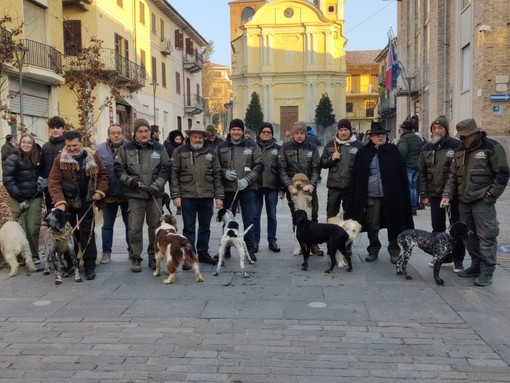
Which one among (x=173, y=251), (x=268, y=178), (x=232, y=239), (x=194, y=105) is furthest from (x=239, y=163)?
(x=194, y=105)

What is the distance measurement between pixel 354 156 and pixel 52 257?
433cm

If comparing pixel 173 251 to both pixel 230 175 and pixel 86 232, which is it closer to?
pixel 86 232

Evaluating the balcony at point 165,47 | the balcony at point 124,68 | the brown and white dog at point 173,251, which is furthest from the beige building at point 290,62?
the brown and white dog at point 173,251

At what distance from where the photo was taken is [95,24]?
25312 mm

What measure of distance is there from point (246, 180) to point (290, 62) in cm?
4897

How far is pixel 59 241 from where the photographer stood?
20.6 feet

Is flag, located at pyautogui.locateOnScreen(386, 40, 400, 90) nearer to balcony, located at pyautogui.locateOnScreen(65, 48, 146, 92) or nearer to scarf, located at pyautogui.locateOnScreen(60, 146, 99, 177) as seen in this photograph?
balcony, located at pyautogui.locateOnScreen(65, 48, 146, 92)

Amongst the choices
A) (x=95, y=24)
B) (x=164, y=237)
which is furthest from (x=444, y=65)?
(x=164, y=237)

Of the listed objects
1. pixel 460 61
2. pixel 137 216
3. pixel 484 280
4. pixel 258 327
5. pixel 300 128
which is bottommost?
pixel 258 327

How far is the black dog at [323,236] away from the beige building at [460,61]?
16.0 metres

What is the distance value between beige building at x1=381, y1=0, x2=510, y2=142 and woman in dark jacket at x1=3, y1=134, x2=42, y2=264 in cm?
1802

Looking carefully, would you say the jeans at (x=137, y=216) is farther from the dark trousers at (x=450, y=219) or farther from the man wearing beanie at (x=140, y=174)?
the dark trousers at (x=450, y=219)

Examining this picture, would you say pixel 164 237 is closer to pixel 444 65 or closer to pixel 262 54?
pixel 444 65

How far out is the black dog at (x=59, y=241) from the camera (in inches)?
243
